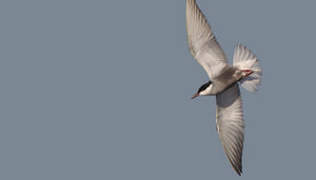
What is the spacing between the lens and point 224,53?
16.2 m

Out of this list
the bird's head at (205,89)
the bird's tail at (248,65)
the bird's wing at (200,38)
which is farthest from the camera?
the bird's tail at (248,65)

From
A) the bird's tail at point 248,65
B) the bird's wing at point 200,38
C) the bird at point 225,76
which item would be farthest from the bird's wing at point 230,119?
the bird's wing at point 200,38

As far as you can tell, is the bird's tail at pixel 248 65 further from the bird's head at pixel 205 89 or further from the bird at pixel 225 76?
the bird's head at pixel 205 89

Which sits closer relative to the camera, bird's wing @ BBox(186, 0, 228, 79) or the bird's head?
bird's wing @ BBox(186, 0, 228, 79)

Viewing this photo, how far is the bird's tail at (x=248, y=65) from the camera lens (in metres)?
16.6

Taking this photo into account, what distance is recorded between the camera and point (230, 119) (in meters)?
16.8

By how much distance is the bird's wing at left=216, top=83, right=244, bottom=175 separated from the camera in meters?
16.6

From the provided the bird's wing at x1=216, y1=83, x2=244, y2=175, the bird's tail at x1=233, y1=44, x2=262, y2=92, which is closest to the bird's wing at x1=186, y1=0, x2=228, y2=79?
the bird's tail at x1=233, y1=44, x2=262, y2=92

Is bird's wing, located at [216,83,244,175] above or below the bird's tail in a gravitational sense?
below

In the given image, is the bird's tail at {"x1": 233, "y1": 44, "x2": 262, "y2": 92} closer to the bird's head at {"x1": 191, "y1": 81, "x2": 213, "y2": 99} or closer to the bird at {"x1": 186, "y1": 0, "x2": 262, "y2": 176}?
the bird at {"x1": 186, "y1": 0, "x2": 262, "y2": 176}

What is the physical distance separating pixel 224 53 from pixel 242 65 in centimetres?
59

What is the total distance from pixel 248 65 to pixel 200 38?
1207 mm

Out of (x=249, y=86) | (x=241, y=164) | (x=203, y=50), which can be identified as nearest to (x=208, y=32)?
(x=203, y=50)

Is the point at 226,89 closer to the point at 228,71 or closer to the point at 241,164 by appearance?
the point at 228,71
